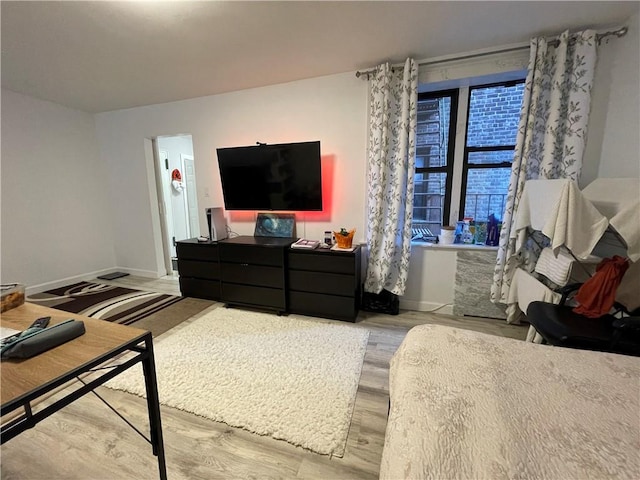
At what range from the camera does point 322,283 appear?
8.68 feet

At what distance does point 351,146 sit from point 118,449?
9.43 feet

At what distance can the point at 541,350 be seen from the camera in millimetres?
1121

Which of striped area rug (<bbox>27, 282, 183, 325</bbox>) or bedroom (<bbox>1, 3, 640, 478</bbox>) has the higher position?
bedroom (<bbox>1, 3, 640, 478</bbox>)

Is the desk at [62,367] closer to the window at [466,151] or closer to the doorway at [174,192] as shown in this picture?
the window at [466,151]

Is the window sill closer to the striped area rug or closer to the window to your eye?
the window

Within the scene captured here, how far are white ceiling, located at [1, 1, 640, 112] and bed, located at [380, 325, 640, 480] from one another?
2.15 meters

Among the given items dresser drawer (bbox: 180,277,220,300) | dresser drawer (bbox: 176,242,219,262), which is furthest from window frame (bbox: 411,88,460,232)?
dresser drawer (bbox: 180,277,220,300)

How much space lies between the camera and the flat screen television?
109 inches

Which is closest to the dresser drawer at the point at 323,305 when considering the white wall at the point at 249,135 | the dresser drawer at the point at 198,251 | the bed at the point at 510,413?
the white wall at the point at 249,135

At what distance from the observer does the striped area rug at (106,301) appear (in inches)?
110

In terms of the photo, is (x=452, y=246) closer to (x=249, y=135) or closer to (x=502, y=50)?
(x=502, y=50)

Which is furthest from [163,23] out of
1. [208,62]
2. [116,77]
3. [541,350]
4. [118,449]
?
[541,350]

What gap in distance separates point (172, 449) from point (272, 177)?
7.85ft

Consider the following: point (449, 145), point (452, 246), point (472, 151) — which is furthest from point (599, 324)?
point (449, 145)
